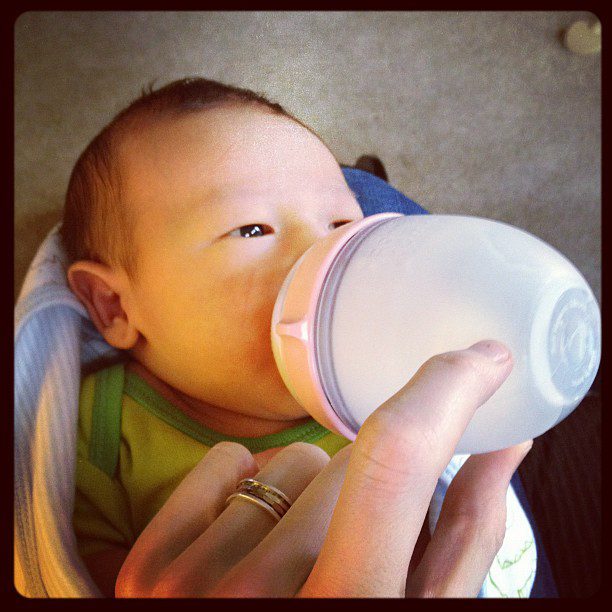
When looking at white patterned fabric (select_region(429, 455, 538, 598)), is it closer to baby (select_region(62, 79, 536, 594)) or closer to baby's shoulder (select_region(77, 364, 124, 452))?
baby (select_region(62, 79, 536, 594))

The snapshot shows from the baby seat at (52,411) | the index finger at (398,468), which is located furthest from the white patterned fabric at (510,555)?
the index finger at (398,468)

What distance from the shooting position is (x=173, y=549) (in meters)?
0.23

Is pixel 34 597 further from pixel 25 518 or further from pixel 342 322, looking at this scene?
pixel 342 322

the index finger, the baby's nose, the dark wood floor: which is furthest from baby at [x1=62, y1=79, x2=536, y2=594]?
the dark wood floor

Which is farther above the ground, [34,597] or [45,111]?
[45,111]

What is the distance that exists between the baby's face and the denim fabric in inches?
2.9

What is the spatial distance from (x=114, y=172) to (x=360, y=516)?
232 mm

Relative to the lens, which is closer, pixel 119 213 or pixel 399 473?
pixel 399 473

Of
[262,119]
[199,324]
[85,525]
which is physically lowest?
[85,525]

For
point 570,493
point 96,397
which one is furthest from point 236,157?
point 570,493

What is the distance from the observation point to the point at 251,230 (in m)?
0.26

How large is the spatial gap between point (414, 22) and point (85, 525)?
0.37 m

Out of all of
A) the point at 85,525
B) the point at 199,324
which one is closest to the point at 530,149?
the point at 199,324

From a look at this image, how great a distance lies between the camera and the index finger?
0.17 metres
